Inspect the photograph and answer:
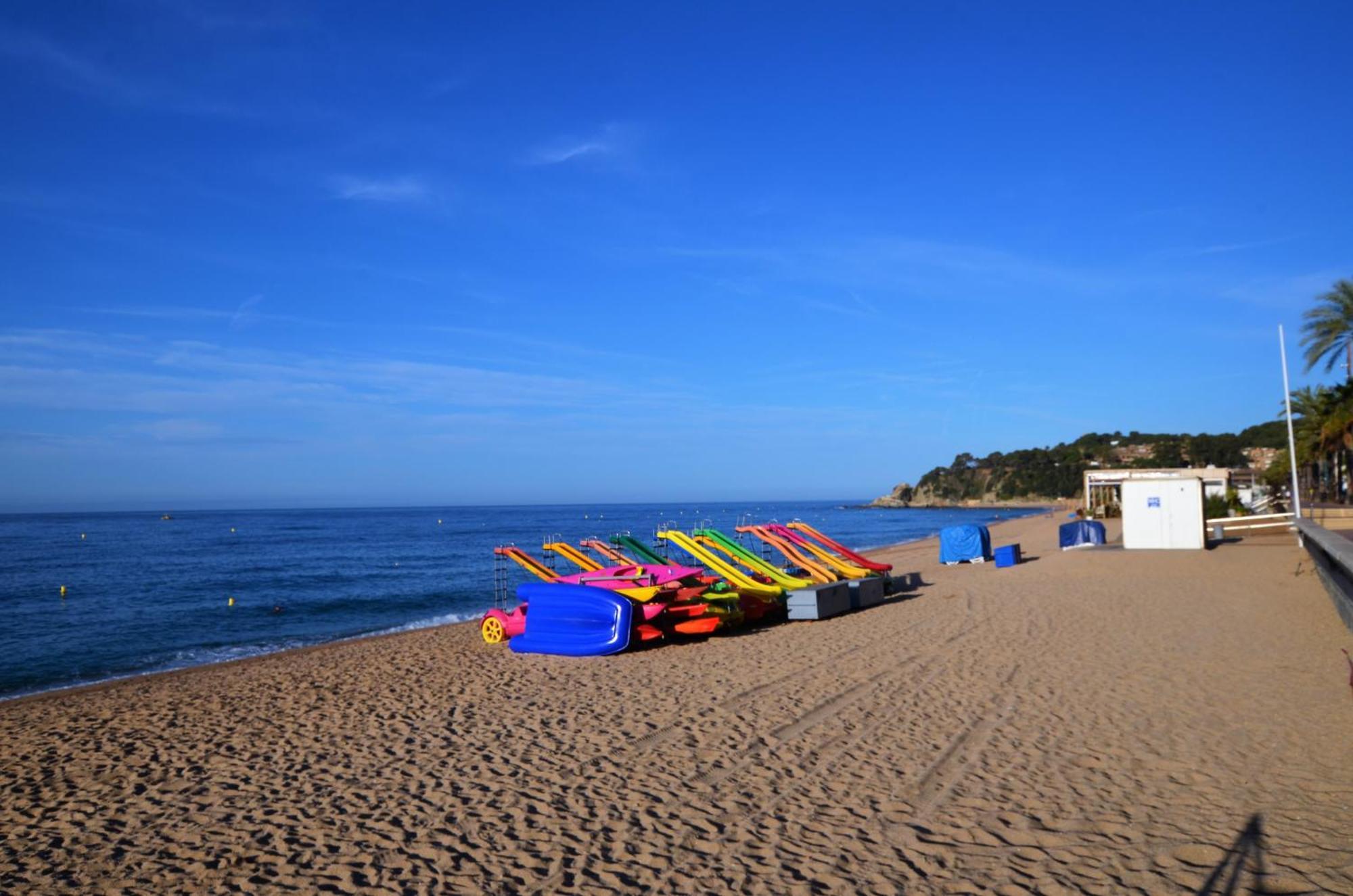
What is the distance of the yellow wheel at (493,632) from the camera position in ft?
45.3

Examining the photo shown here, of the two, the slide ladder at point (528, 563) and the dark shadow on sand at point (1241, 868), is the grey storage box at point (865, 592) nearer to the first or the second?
the slide ladder at point (528, 563)

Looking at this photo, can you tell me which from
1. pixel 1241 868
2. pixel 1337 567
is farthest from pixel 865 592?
pixel 1241 868

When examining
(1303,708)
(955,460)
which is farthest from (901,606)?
(955,460)

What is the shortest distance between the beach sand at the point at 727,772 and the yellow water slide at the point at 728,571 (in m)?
2.97

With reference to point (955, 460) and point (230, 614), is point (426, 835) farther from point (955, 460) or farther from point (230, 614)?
point (955, 460)

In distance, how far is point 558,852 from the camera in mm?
5090

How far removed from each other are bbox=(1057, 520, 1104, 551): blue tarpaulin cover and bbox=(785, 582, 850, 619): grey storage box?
16092 mm

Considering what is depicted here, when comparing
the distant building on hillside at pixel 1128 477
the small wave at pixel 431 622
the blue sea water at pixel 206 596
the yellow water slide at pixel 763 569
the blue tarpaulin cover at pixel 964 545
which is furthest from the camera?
the distant building on hillside at pixel 1128 477

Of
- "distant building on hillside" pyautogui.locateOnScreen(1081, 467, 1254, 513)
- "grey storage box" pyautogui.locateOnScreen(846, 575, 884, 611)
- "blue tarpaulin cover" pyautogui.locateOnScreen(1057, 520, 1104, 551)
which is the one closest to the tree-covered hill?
"distant building on hillside" pyautogui.locateOnScreen(1081, 467, 1254, 513)

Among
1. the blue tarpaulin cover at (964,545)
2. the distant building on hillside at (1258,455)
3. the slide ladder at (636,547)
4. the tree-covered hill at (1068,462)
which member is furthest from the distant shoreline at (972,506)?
the slide ladder at (636,547)

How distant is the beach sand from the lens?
190 inches

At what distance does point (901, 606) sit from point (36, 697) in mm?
13187

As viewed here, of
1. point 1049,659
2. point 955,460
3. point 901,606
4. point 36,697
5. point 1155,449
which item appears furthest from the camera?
point 955,460

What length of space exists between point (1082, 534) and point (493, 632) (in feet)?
70.3
